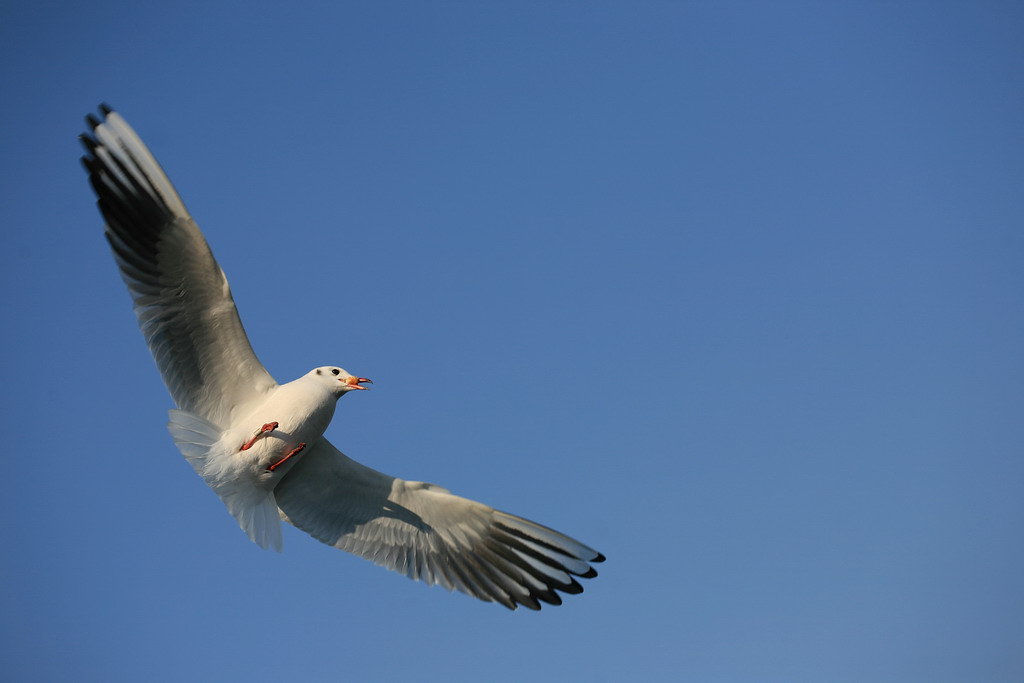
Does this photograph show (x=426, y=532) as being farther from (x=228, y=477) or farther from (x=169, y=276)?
(x=169, y=276)

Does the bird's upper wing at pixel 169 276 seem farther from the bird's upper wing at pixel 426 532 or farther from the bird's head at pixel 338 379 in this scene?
the bird's upper wing at pixel 426 532

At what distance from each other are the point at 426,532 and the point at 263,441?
1861 mm

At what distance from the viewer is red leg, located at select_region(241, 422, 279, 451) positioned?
766 cm

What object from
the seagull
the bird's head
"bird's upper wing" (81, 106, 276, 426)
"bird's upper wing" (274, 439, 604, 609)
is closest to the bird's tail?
the seagull

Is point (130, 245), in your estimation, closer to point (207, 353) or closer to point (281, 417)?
point (207, 353)

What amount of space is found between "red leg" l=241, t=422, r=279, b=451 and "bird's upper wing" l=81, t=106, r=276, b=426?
1.61ft

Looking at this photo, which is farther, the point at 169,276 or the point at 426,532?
the point at 426,532

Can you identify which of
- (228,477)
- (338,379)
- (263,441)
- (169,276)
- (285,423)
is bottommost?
(228,477)

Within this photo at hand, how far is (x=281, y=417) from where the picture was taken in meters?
7.77

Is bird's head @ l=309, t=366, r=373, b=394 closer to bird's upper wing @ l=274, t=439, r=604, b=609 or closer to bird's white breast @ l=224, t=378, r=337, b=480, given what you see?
bird's white breast @ l=224, t=378, r=337, b=480

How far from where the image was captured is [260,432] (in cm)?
769

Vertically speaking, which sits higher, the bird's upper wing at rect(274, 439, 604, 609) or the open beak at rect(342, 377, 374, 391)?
the open beak at rect(342, 377, 374, 391)

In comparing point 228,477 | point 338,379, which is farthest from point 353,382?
point 228,477

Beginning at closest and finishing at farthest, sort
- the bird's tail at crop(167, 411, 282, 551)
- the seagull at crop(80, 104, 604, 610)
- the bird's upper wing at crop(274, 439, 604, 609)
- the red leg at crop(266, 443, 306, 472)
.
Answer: the bird's tail at crop(167, 411, 282, 551)
the seagull at crop(80, 104, 604, 610)
the red leg at crop(266, 443, 306, 472)
the bird's upper wing at crop(274, 439, 604, 609)
